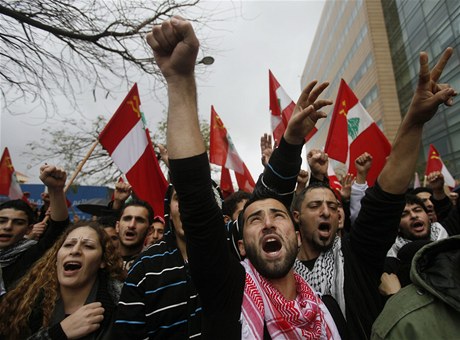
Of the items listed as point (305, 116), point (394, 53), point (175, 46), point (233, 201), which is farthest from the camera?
point (394, 53)

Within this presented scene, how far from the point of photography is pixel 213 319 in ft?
4.26

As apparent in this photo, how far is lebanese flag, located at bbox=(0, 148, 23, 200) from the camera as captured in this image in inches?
203

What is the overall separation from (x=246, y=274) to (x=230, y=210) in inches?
80.1

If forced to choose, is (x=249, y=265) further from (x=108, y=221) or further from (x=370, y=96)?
(x=370, y=96)

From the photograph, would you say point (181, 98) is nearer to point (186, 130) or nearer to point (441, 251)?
point (186, 130)

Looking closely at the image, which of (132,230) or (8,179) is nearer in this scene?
(132,230)

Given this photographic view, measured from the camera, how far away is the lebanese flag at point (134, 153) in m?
3.77

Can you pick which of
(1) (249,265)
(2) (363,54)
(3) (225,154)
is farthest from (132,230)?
(2) (363,54)

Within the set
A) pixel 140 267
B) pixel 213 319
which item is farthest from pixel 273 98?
pixel 213 319

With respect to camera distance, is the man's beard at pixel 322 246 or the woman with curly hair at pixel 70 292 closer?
the woman with curly hair at pixel 70 292

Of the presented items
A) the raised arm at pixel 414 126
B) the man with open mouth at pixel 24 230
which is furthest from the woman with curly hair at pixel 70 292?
the raised arm at pixel 414 126

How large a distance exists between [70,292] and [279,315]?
4.64ft

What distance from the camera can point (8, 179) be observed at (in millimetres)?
5246

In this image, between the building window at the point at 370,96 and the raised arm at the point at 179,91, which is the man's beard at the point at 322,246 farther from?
the building window at the point at 370,96
